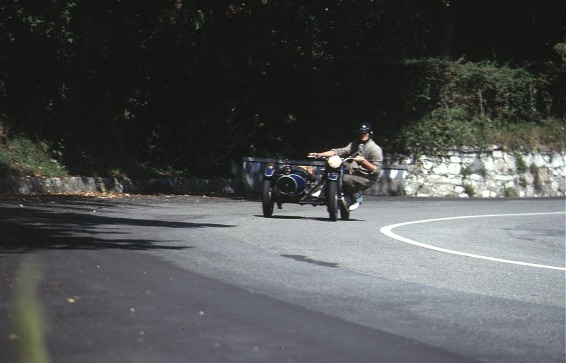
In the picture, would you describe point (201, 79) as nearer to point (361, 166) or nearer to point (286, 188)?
point (361, 166)

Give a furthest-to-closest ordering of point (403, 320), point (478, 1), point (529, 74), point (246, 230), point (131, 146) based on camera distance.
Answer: point (478, 1) < point (529, 74) < point (131, 146) < point (246, 230) < point (403, 320)

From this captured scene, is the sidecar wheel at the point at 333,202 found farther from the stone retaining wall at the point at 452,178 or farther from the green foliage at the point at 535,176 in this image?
the green foliage at the point at 535,176

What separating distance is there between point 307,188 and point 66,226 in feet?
18.5

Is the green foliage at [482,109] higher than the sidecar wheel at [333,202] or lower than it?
higher

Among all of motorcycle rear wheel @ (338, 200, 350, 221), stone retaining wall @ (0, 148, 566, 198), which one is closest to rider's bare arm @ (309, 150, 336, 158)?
motorcycle rear wheel @ (338, 200, 350, 221)

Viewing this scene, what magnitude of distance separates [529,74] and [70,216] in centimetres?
2100

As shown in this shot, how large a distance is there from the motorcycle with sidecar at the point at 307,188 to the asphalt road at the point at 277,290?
46.7 inches

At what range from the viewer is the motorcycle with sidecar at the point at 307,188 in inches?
699

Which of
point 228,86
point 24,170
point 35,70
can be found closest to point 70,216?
point 24,170

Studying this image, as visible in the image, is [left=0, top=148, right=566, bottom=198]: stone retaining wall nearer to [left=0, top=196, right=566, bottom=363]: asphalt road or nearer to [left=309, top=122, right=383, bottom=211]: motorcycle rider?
[left=309, top=122, right=383, bottom=211]: motorcycle rider

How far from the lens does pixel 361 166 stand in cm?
1870

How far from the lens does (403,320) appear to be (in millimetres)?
7332

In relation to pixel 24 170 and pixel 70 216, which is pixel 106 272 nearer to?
pixel 70 216

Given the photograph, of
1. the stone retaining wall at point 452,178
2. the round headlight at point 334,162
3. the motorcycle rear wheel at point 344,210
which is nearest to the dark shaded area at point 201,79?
the stone retaining wall at point 452,178
